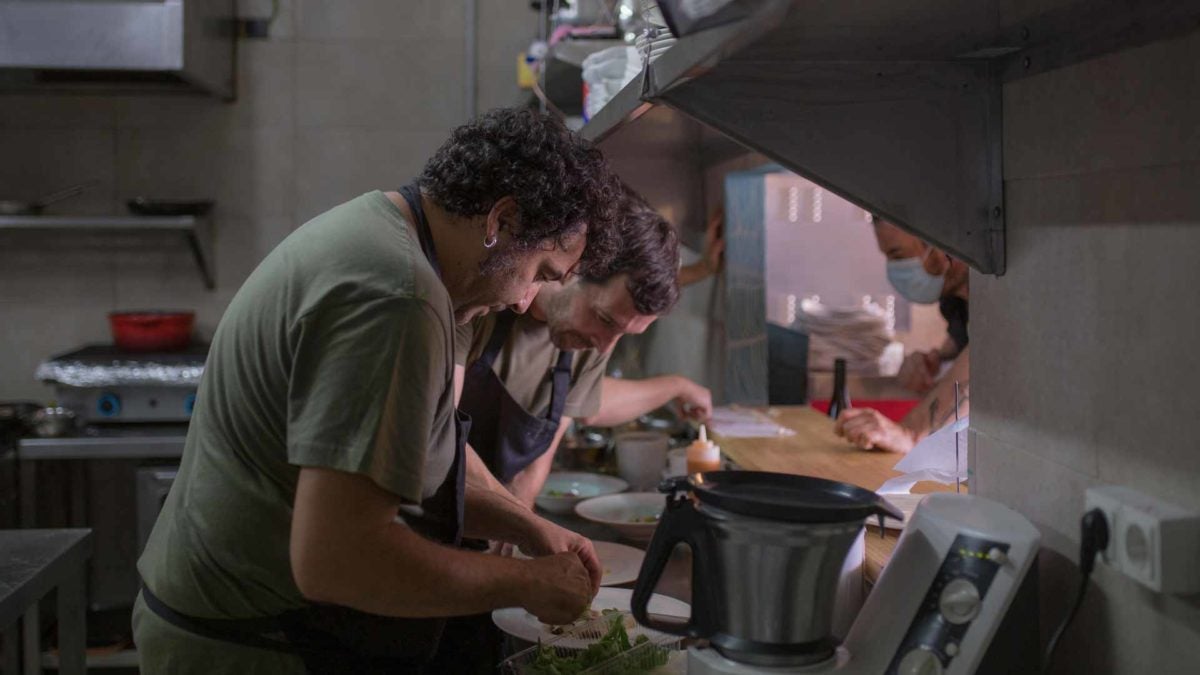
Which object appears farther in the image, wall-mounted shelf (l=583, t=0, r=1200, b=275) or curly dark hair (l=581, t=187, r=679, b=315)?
curly dark hair (l=581, t=187, r=679, b=315)

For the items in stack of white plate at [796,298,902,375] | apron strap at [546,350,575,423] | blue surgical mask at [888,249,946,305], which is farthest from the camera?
stack of white plate at [796,298,902,375]

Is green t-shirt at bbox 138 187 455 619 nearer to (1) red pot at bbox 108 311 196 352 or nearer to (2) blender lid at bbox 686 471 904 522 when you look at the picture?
(2) blender lid at bbox 686 471 904 522

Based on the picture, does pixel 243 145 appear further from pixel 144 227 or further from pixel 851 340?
pixel 851 340

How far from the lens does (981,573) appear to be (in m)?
1.11

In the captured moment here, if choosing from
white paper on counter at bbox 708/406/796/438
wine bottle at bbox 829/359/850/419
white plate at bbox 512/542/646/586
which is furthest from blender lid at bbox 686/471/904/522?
wine bottle at bbox 829/359/850/419

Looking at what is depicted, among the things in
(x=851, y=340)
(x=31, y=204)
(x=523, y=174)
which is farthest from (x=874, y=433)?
(x=31, y=204)

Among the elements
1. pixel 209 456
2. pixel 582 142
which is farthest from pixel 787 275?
pixel 209 456

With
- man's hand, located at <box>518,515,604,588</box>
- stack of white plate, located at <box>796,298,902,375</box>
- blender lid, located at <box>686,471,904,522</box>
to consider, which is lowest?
man's hand, located at <box>518,515,604,588</box>

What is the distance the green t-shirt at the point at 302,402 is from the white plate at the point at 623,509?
2.80 ft

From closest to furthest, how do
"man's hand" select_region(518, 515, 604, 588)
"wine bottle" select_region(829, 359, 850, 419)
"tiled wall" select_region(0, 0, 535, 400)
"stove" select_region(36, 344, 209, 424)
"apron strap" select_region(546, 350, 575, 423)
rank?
1. "man's hand" select_region(518, 515, 604, 588)
2. "apron strap" select_region(546, 350, 575, 423)
3. "wine bottle" select_region(829, 359, 850, 419)
4. "stove" select_region(36, 344, 209, 424)
5. "tiled wall" select_region(0, 0, 535, 400)

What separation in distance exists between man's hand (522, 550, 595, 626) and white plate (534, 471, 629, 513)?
1059 mm

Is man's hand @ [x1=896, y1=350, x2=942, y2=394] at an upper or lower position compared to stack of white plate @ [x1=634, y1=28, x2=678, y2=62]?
lower

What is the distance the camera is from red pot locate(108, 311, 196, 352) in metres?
4.09

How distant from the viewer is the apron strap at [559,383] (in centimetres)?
257
